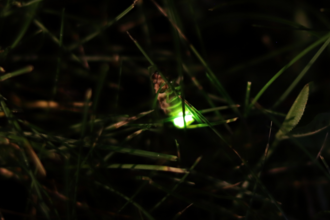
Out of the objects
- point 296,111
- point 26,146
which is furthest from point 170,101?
point 26,146

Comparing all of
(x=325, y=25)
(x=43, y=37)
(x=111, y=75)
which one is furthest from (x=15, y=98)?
(x=325, y=25)

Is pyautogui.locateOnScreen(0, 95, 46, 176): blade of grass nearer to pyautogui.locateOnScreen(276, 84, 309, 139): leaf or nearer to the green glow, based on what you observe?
the green glow

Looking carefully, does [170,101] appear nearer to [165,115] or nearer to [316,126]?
[165,115]

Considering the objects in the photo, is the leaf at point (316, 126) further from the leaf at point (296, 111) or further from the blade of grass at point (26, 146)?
the blade of grass at point (26, 146)

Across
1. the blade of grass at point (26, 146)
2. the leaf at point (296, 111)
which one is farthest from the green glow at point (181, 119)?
the blade of grass at point (26, 146)

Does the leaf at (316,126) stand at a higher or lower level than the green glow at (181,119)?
lower

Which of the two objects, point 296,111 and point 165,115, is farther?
point 165,115
